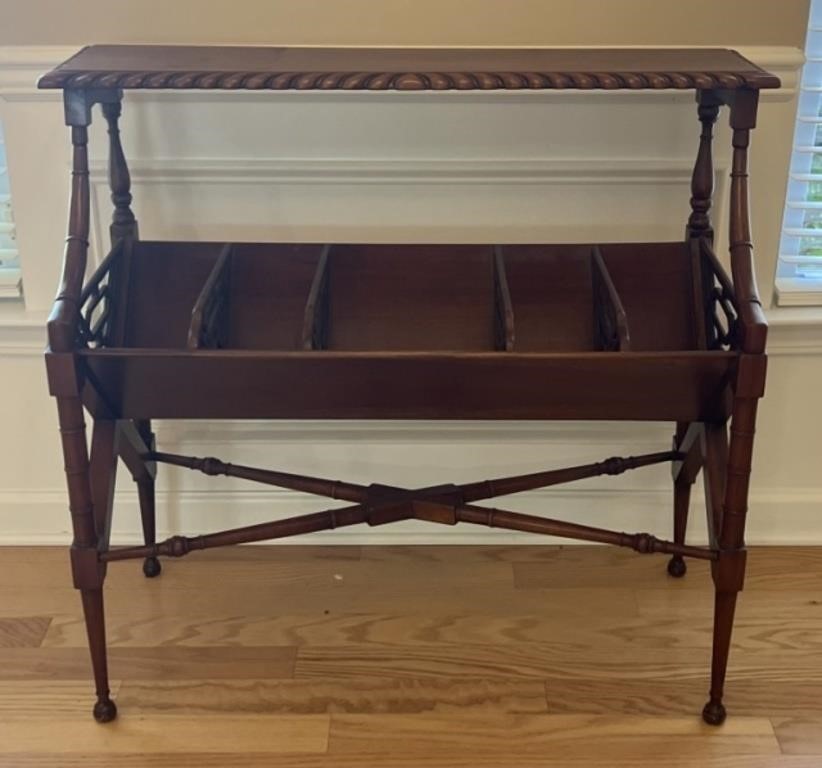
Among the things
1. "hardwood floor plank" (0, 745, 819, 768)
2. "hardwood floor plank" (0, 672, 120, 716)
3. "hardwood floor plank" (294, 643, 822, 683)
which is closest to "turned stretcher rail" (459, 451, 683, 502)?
"hardwood floor plank" (294, 643, 822, 683)

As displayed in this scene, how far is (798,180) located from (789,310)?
9.2 inches

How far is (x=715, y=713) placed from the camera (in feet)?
4.86

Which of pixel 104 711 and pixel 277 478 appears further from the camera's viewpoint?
pixel 277 478

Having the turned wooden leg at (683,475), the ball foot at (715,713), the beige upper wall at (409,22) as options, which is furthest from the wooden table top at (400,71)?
the ball foot at (715,713)

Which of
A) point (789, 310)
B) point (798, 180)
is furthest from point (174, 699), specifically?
point (798, 180)

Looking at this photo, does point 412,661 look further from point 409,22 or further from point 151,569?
point 409,22

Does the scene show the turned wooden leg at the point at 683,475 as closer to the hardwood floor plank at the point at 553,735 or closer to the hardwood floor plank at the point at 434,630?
the hardwood floor plank at the point at 434,630

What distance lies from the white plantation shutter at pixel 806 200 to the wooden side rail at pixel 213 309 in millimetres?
999

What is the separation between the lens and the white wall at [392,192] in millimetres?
1686

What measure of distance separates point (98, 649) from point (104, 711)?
0.10 meters

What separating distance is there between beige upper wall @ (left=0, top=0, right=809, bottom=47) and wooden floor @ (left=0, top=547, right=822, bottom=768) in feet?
3.06

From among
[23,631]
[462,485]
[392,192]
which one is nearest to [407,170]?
[392,192]

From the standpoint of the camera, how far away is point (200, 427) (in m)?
1.87

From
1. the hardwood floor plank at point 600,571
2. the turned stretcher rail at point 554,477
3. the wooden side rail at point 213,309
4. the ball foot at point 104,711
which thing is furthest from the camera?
the hardwood floor plank at point 600,571
